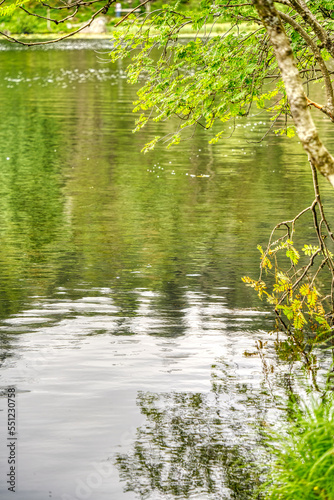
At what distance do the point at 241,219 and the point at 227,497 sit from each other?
11419 millimetres

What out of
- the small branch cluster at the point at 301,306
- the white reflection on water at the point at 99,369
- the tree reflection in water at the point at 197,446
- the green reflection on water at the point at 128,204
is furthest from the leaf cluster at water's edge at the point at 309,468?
the green reflection on water at the point at 128,204

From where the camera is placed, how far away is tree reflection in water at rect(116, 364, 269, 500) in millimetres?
7156

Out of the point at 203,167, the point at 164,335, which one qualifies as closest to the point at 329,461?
the point at 164,335

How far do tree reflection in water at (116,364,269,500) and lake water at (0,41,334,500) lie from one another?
0.06ft

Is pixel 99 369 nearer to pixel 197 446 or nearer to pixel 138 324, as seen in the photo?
pixel 138 324

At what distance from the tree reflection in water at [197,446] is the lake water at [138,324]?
18 mm

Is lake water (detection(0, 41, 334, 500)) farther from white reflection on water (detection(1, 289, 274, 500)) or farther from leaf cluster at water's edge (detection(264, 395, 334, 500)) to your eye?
leaf cluster at water's edge (detection(264, 395, 334, 500))

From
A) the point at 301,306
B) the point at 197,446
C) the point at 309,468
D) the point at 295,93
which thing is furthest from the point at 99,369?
the point at 295,93

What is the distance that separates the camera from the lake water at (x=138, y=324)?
7.64 metres

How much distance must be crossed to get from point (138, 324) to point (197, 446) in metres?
3.61

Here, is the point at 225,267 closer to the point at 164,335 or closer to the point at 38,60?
the point at 164,335

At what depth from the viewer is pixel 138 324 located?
37.1ft

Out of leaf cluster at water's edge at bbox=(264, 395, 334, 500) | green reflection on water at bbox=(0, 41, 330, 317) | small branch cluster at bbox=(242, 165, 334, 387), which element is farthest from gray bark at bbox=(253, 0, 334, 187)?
green reflection on water at bbox=(0, 41, 330, 317)

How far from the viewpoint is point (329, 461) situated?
6.12 m
